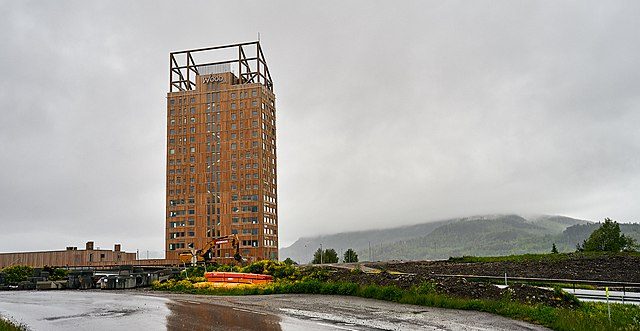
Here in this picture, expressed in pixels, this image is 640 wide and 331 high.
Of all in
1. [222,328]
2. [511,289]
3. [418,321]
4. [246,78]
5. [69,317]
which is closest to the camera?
[222,328]

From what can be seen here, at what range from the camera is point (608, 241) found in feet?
355

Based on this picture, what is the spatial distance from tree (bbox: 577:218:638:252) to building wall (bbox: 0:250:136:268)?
9084cm

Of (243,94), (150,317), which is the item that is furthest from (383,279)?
(243,94)

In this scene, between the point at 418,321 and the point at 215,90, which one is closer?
the point at 418,321

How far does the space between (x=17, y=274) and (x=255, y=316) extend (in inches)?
1804

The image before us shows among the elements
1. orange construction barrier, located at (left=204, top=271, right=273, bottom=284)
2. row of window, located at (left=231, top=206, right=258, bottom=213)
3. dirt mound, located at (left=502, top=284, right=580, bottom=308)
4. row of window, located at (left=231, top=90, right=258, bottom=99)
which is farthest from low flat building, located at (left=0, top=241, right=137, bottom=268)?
dirt mound, located at (left=502, top=284, right=580, bottom=308)

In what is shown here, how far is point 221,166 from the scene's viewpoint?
396ft

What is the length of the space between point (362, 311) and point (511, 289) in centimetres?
685

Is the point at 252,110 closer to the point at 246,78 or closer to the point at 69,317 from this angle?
the point at 246,78

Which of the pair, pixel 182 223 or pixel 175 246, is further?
pixel 182 223

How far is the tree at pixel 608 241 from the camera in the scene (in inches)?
4210

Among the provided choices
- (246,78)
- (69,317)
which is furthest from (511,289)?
(246,78)

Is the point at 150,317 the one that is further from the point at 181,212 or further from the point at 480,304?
the point at 181,212

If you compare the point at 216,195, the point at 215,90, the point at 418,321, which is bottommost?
the point at 418,321
